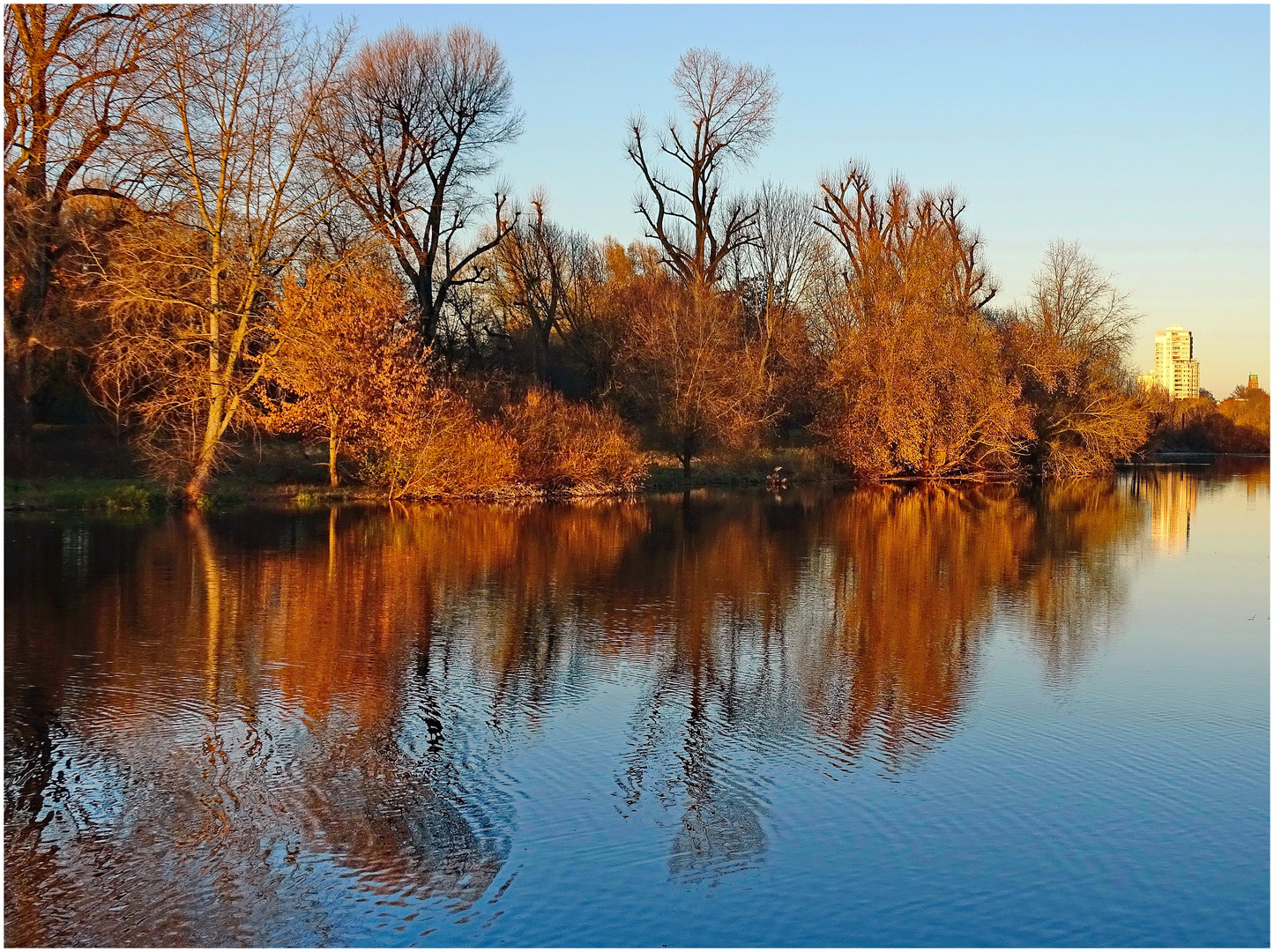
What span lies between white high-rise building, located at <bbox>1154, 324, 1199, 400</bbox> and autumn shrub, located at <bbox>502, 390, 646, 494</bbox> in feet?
332

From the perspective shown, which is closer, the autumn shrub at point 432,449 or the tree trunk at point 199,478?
the tree trunk at point 199,478

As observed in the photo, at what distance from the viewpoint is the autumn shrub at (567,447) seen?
33969 mm

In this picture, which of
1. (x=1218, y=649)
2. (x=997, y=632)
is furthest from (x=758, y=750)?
(x=1218, y=649)

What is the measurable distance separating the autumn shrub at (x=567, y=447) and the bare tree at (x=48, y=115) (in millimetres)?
12196

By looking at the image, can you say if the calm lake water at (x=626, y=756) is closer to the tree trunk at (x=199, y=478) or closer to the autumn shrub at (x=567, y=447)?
the tree trunk at (x=199, y=478)

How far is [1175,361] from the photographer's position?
496 feet

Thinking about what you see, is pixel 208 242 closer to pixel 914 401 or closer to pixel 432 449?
pixel 432 449

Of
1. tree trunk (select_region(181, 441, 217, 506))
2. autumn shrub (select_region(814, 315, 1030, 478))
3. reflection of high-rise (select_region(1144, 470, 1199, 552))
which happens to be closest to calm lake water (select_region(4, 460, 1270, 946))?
reflection of high-rise (select_region(1144, 470, 1199, 552))

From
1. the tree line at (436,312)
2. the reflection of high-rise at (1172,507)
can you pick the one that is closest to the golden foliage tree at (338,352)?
the tree line at (436,312)

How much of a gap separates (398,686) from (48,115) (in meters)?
18.7

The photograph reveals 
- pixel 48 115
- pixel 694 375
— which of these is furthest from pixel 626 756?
pixel 694 375

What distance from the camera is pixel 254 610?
14250 millimetres

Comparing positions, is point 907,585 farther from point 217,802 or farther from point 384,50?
point 384,50

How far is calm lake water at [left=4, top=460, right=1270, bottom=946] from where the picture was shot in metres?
6.14
